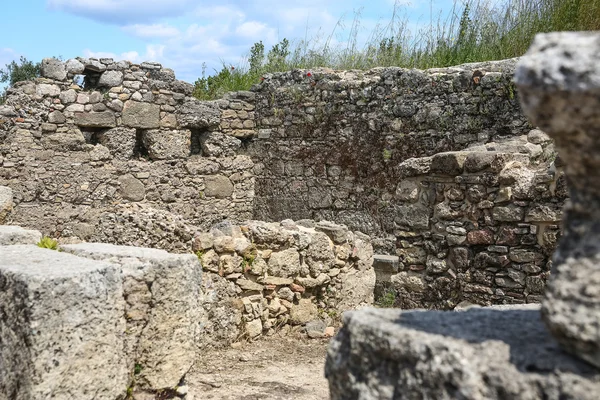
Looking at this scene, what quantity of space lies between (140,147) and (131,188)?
0.72m

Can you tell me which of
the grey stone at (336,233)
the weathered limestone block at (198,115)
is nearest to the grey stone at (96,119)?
the weathered limestone block at (198,115)

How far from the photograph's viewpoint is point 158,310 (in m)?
2.91

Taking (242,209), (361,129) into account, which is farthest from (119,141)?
(361,129)

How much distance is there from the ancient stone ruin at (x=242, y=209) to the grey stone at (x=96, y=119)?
0.02 m

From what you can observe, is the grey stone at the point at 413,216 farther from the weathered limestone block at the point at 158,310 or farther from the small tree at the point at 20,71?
the small tree at the point at 20,71

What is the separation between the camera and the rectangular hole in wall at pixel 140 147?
10039 mm

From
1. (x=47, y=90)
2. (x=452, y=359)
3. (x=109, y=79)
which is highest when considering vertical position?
(x=109, y=79)

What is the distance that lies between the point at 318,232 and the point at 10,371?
4168 millimetres

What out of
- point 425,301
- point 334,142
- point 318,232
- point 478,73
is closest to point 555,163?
point 425,301

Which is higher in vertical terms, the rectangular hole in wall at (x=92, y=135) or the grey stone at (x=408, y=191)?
the rectangular hole in wall at (x=92, y=135)

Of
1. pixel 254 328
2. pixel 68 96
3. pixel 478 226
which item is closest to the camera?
pixel 478 226

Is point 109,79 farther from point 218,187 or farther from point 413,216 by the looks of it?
point 413,216

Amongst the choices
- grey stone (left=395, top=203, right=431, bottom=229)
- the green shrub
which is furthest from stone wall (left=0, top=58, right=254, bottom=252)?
the green shrub

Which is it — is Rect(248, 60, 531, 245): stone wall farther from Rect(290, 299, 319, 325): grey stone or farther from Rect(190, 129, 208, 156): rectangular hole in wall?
Rect(290, 299, 319, 325): grey stone
